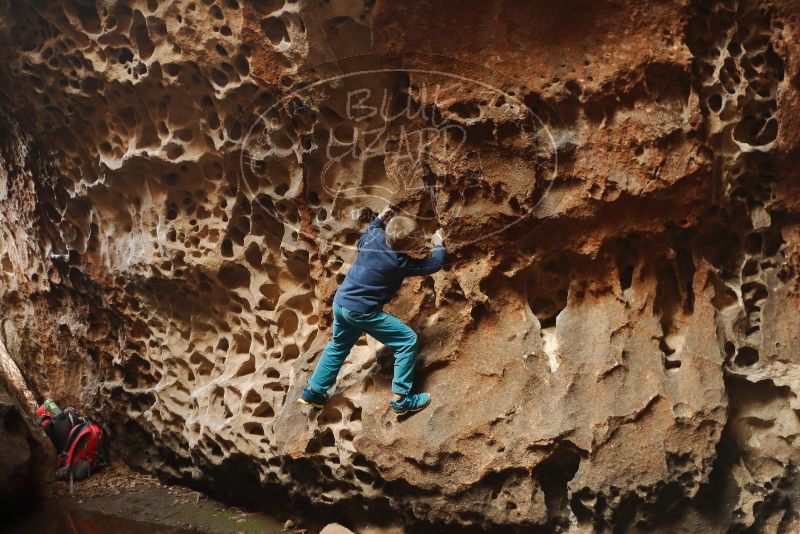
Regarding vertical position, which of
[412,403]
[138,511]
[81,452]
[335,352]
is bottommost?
[138,511]

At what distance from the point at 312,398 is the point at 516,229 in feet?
3.94


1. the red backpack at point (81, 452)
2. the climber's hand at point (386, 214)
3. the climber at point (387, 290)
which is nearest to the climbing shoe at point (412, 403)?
the climber at point (387, 290)

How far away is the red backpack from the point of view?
4.55m

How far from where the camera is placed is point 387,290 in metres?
3.26

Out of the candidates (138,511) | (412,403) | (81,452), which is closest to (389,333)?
(412,403)

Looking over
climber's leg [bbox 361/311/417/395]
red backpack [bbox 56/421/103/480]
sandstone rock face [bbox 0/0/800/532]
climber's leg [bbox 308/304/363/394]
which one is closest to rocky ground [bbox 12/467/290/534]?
red backpack [bbox 56/421/103/480]

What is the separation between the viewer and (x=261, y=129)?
3.64 m

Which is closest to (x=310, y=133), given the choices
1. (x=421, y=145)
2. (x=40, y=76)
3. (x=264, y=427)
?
(x=421, y=145)

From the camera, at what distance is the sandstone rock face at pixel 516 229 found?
3.01m

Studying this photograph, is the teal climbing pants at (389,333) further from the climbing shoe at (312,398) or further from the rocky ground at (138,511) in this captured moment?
the rocky ground at (138,511)

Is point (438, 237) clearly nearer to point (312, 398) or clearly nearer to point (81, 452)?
point (312, 398)

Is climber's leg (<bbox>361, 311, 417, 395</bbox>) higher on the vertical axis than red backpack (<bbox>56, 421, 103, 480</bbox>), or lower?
higher

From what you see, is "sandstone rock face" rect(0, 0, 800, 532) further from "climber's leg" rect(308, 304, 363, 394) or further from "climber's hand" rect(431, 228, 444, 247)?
"climber's leg" rect(308, 304, 363, 394)

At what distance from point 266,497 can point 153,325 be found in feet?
4.10
